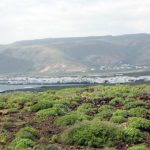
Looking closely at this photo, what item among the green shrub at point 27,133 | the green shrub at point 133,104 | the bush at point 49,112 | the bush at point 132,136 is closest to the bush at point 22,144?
the green shrub at point 27,133

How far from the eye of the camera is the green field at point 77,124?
19000 millimetres

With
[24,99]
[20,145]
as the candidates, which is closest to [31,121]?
[20,145]

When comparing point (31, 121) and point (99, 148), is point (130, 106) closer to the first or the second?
point (31, 121)

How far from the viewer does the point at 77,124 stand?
67.1ft

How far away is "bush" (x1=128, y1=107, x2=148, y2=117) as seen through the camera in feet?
79.8

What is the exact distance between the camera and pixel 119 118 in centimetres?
2294

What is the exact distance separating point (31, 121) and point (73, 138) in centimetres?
517

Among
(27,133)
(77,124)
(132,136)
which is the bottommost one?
(132,136)

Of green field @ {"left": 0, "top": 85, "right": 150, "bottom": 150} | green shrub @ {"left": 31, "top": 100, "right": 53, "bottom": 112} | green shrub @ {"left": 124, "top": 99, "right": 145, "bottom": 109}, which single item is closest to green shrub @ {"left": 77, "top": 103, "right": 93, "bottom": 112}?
green field @ {"left": 0, "top": 85, "right": 150, "bottom": 150}

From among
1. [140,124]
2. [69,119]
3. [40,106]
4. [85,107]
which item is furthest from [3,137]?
[85,107]

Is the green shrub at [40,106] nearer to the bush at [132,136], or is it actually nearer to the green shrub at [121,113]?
the green shrub at [121,113]

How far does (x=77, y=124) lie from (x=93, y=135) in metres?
1.28

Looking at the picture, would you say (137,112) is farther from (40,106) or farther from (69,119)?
(40,106)

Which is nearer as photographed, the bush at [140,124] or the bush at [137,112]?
the bush at [140,124]
